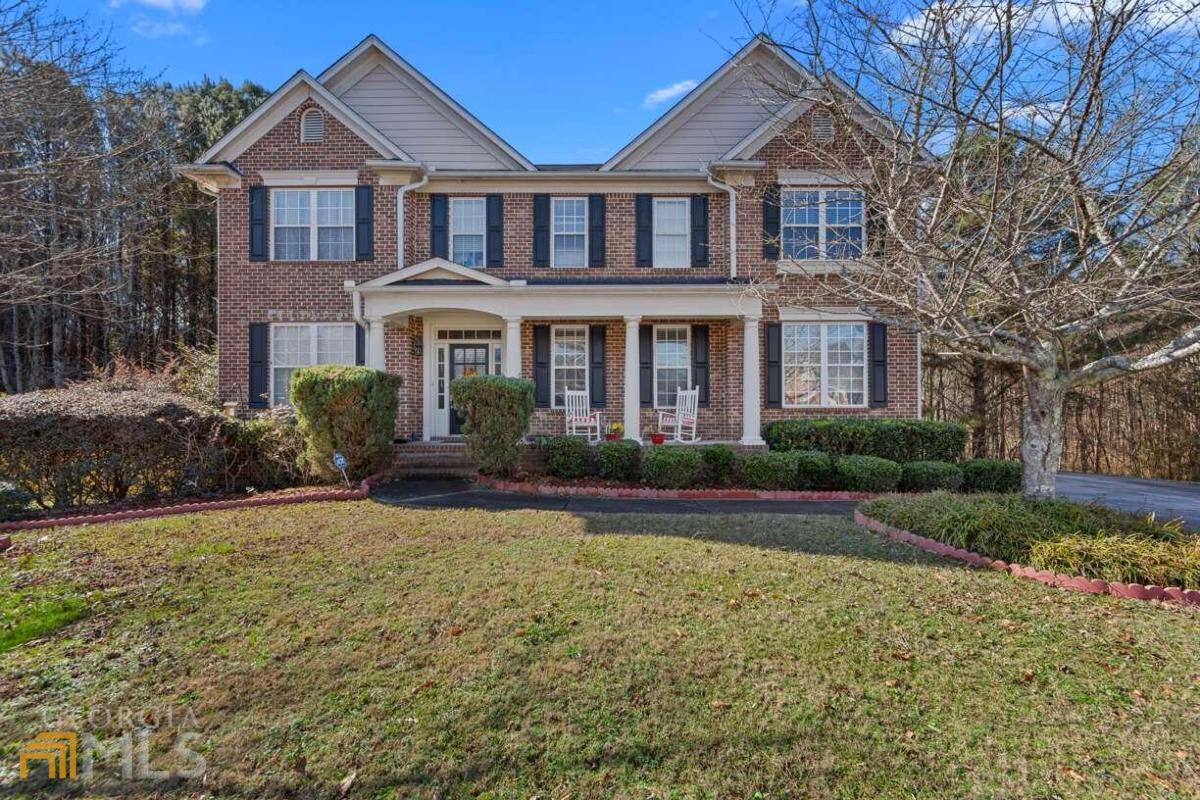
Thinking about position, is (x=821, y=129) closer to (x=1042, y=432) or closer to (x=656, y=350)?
(x=656, y=350)

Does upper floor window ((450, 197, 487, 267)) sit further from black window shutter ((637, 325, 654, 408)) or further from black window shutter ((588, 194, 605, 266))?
black window shutter ((637, 325, 654, 408))

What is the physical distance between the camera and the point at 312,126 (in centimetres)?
1132

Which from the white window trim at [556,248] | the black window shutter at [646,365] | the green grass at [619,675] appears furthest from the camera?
the white window trim at [556,248]

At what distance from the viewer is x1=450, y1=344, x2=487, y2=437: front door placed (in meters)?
12.0

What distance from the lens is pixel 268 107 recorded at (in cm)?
1113

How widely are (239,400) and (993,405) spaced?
20.6 meters

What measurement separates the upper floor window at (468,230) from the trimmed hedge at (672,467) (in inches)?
239

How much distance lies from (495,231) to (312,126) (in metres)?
4.33

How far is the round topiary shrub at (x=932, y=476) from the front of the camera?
8781 millimetres

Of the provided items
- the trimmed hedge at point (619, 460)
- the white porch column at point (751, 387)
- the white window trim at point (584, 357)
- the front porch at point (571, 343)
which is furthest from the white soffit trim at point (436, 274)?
the white porch column at point (751, 387)

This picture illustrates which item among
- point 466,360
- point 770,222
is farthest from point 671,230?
point 466,360

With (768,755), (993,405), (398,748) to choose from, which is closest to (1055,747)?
(768,755)

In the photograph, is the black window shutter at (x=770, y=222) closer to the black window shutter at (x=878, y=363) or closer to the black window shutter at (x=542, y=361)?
the black window shutter at (x=878, y=363)

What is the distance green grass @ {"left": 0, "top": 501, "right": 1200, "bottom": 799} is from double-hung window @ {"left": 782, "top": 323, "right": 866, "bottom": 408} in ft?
21.8
